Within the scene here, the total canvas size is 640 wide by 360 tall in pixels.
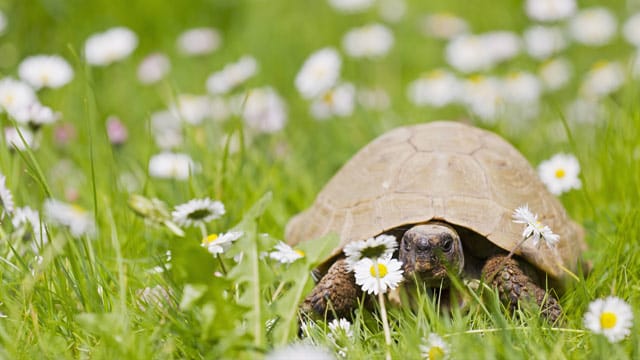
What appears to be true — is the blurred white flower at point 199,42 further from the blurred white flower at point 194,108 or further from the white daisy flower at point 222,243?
the white daisy flower at point 222,243

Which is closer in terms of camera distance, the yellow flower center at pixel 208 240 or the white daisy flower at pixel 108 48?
the yellow flower center at pixel 208 240

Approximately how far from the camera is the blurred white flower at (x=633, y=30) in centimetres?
551

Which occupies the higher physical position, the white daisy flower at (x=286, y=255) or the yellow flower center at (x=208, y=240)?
the yellow flower center at (x=208, y=240)

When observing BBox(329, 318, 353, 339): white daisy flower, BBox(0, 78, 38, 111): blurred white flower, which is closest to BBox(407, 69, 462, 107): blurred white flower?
BBox(0, 78, 38, 111): blurred white flower

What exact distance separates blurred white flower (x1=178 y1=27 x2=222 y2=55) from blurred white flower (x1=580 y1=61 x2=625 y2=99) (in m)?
2.39

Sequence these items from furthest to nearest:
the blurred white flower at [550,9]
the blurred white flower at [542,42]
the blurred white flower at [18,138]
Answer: the blurred white flower at [542,42]
the blurred white flower at [550,9]
the blurred white flower at [18,138]

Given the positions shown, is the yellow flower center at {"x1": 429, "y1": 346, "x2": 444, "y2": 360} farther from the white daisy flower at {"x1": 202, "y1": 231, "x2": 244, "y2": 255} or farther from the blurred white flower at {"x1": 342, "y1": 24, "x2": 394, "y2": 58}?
the blurred white flower at {"x1": 342, "y1": 24, "x2": 394, "y2": 58}

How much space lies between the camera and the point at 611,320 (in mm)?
2275

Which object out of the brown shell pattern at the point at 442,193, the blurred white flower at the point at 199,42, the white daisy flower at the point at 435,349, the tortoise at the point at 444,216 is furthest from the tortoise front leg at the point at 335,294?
the blurred white flower at the point at 199,42

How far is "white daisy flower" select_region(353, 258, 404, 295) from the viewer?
2.54m

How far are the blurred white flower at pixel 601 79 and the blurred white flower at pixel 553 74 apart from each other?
0.44 feet

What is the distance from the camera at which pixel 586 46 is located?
599cm

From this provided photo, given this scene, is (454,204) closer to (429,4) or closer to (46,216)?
(46,216)

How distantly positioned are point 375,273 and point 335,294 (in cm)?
27
